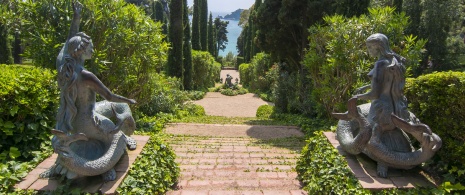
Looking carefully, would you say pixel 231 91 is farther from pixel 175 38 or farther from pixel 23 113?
pixel 23 113

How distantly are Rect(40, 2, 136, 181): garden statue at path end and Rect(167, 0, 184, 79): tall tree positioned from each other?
1458 centimetres

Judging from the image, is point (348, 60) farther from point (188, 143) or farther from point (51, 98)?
point (51, 98)

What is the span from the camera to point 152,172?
3.86 metres

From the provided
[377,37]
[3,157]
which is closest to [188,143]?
[3,157]

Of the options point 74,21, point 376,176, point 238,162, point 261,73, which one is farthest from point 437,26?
point 74,21

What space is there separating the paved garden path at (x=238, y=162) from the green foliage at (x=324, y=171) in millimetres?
257

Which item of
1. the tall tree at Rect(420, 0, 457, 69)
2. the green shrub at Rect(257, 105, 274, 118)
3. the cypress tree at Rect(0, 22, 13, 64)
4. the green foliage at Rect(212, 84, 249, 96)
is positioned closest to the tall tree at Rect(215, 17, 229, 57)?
the green foliage at Rect(212, 84, 249, 96)

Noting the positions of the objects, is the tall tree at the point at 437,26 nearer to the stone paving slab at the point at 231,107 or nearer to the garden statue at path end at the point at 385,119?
the stone paving slab at the point at 231,107

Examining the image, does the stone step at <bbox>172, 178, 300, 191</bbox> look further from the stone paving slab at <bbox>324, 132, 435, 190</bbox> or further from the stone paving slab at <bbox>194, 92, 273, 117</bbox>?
the stone paving slab at <bbox>194, 92, 273, 117</bbox>

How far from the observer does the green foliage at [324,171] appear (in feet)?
11.5

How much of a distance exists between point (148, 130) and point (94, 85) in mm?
4239

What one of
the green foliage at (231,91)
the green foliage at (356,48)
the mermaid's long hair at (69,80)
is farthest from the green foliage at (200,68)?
the mermaid's long hair at (69,80)

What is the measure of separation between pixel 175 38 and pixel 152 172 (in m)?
15.0

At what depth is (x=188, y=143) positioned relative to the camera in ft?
22.0
